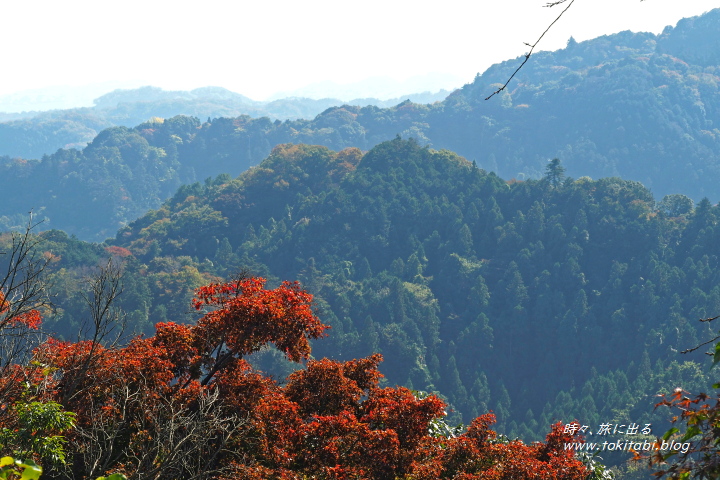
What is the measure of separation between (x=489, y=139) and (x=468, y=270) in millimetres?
68665

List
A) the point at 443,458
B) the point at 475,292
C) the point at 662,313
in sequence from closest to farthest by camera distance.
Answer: the point at 443,458, the point at 662,313, the point at 475,292

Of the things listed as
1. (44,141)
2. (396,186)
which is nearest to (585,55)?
(396,186)

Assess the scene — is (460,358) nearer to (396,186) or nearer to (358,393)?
(396,186)

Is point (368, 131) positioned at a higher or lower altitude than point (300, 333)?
lower

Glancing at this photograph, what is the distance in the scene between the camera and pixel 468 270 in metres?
70.4

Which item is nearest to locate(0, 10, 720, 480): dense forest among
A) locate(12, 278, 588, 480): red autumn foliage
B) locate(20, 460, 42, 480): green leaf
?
locate(12, 278, 588, 480): red autumn foliage

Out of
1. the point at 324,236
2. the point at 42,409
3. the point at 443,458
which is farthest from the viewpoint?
the point at 324,236

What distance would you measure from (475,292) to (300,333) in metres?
58.0

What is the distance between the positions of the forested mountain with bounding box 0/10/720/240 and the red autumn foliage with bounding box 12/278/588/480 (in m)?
112

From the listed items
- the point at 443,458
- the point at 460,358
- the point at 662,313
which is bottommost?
the point at 460,358

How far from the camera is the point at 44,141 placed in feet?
646

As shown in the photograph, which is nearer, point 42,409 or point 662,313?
point 42,409

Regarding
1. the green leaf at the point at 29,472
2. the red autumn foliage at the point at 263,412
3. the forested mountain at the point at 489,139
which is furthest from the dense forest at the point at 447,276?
the green leaf at the point at 29,472

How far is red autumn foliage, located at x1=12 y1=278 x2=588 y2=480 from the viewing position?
30.6ft
